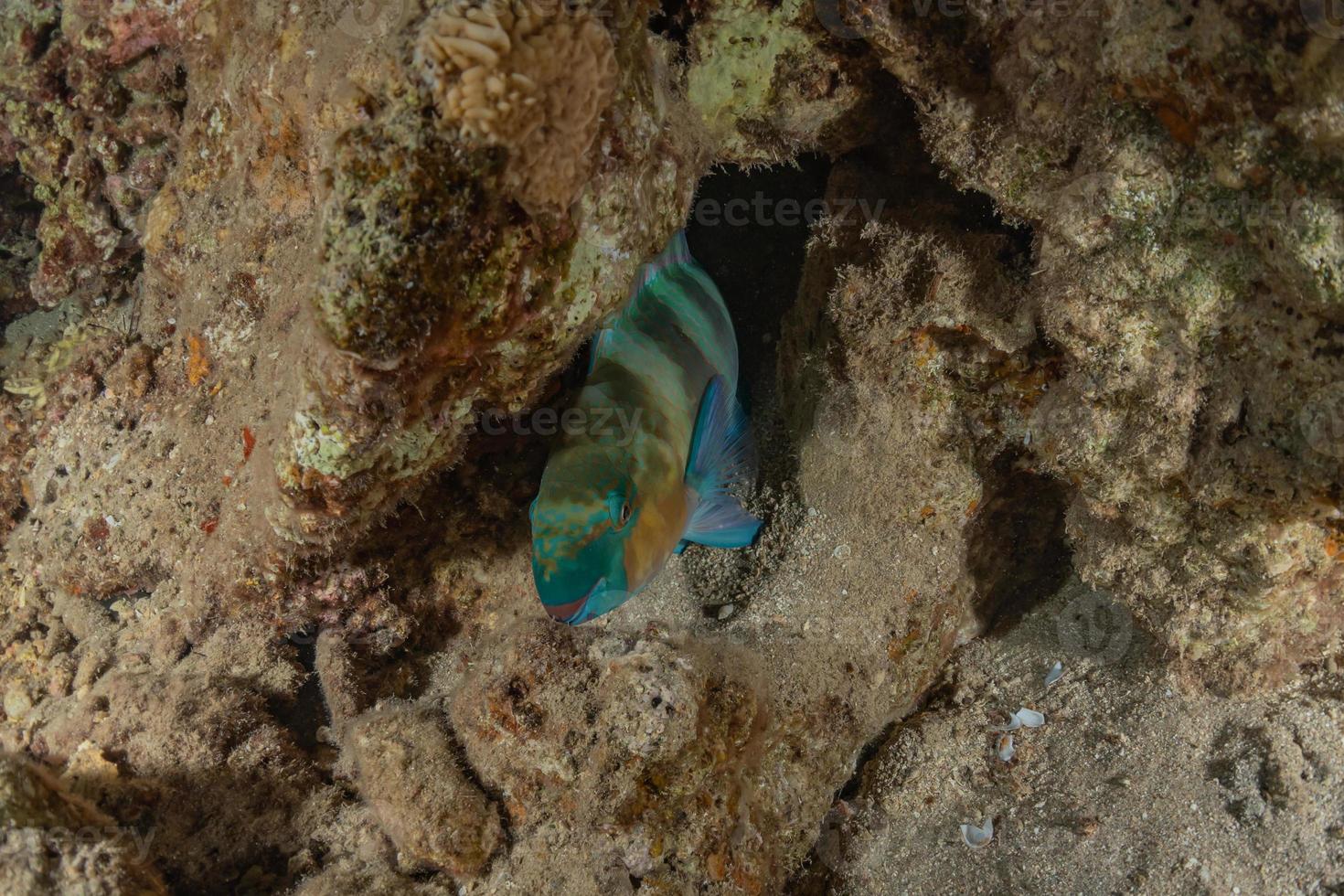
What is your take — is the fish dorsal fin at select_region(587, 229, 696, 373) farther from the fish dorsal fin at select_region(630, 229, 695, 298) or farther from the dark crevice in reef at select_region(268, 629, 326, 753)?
the dark crevice in reef at select_region(268, 629, 326, 753)

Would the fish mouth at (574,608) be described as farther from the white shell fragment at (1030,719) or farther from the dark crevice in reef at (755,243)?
the dark crevice in reef at (755,243)

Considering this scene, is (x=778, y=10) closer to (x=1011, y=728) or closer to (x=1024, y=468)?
(x=1024, y=468)

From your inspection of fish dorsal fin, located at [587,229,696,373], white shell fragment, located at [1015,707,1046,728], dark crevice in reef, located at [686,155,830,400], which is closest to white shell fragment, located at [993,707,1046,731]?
white shell fragment, located at [1015,707,1046,728]

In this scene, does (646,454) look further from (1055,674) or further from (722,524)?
(1055,674)

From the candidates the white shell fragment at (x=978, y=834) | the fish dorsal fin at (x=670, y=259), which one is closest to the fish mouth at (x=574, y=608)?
the fish dorsal fin at (x=670, y=259)

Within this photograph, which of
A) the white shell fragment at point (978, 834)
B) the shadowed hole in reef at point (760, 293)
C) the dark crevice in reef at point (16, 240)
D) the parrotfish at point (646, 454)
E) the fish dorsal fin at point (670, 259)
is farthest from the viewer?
the dark crevice in reef at point (16, 240)

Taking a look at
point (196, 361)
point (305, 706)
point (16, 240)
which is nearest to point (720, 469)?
point (305, 706)
